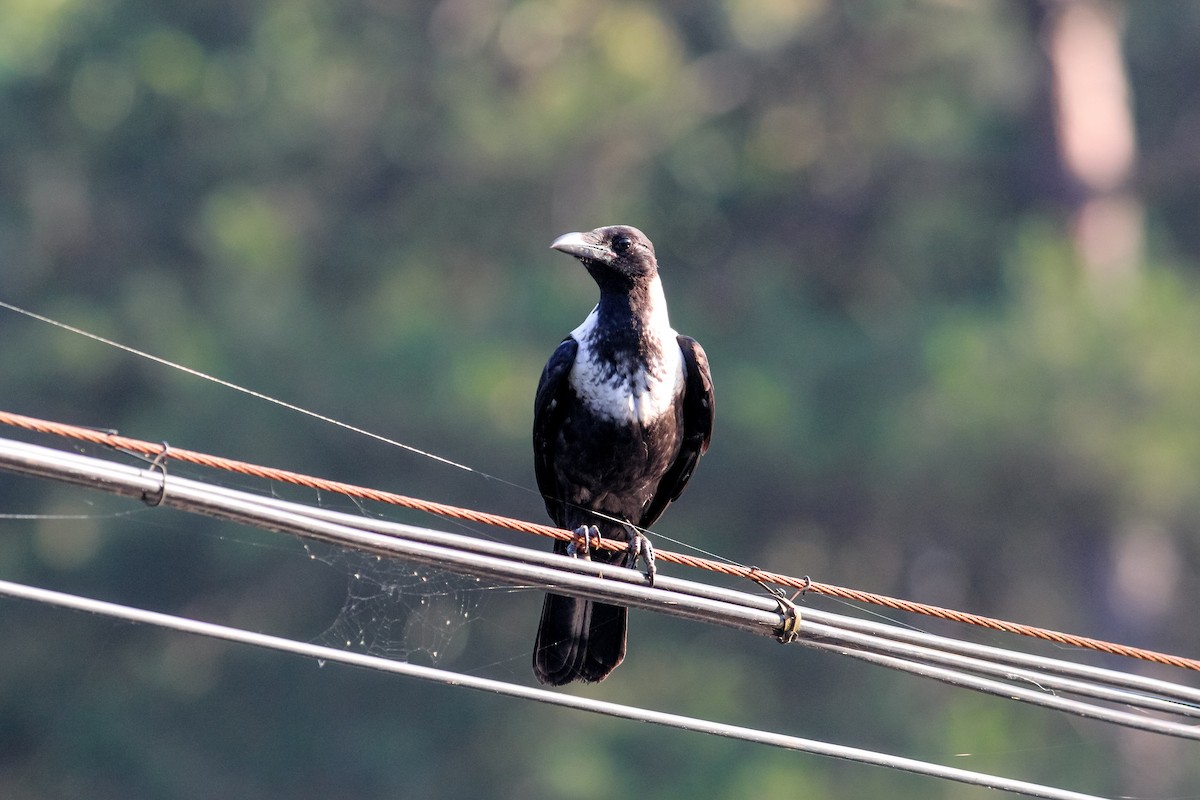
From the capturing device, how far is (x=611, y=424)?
17.5 ft

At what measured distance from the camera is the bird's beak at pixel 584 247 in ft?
18.4

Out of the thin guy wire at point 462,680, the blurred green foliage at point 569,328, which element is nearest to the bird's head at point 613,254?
the thin guy wire at point 462,680

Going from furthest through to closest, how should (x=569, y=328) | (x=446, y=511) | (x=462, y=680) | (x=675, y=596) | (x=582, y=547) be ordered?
(x=569, y=328)
(x=582, y=547)
(x=675, y=596)
(x=462, y=680)
(x=446, y=511)

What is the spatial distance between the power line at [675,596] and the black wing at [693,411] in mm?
1838

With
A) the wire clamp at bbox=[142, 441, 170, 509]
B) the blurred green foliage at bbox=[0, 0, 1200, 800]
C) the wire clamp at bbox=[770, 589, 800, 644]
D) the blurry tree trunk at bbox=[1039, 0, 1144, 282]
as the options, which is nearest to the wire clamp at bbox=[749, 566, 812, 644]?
the wire clamp at bbox=[770, 589, 800, 644]

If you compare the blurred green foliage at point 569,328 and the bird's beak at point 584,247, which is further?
the blurred green foliage at point 569,328

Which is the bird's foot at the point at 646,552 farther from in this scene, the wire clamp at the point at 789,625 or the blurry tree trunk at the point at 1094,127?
the blurry tree trunk at the point at 1094,127

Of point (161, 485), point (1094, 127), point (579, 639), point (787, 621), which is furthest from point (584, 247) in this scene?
point (1094, 127)

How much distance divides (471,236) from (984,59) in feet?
15.8

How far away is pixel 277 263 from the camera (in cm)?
1301

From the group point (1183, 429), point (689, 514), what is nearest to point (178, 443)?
point (689, 514)

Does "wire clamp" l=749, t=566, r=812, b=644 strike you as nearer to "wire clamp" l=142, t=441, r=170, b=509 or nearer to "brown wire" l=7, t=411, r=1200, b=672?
"brown wire" l=7, t=411, r=1200, b=672

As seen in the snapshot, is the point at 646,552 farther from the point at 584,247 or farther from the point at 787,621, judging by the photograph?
the point at 584,247

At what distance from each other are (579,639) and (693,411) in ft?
3.01
